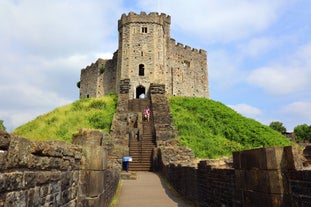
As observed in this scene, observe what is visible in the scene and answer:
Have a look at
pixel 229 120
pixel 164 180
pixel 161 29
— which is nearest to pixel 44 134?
pixel 164 180

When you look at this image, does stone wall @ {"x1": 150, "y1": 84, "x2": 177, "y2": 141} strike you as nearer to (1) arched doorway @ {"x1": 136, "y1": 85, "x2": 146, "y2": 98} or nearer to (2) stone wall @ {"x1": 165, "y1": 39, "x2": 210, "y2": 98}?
(1) arched doorway @ {"x1": 136, "y1": 85, "x2": 146, "y2": 98}

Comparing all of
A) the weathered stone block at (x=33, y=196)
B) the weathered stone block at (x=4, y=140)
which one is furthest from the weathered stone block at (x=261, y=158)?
the weathered stone block at (x=4, y=140)

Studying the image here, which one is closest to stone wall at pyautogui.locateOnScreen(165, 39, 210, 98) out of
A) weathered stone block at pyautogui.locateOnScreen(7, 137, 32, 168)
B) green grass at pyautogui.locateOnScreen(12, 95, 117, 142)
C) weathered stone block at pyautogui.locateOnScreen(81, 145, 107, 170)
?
green grass at pyautogui.locateOnScreen(12, 95, 117, 142)

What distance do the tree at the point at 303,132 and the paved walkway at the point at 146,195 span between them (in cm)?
5475

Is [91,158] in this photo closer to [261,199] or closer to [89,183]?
[89,183]

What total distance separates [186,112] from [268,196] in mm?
20685

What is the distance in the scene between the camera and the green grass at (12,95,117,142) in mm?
20500

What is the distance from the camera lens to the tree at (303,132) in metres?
58.0

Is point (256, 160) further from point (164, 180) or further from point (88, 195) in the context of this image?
point (164, 180)

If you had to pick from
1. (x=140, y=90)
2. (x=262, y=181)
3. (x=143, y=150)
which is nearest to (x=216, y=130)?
(x=143, y=150)

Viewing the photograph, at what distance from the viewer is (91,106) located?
27.0m

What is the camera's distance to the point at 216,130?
2184 cm

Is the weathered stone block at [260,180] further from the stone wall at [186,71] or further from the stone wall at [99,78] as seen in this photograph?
the stone wall at [99,78]

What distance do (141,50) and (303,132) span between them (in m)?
44.0
